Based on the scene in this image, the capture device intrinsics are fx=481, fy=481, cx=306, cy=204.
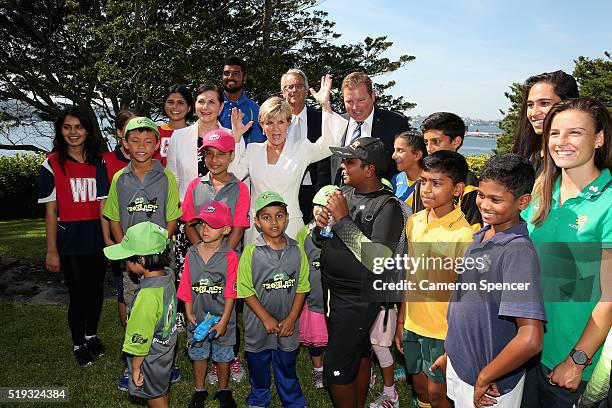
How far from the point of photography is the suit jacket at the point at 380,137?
16.1 ft

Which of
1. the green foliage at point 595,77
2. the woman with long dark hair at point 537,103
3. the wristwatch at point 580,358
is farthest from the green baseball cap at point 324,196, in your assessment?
the green foliage at point 595,77

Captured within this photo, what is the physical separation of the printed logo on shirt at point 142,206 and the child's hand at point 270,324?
1.54 meters

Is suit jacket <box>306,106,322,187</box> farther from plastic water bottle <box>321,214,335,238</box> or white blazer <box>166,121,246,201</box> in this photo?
plastic water bottle <box>321,214,335,238</box>

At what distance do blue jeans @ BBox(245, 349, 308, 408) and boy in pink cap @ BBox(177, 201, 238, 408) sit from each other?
0.26 meters

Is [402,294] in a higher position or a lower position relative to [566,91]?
lower

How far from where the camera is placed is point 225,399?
13.8 feet

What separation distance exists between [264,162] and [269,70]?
952cm

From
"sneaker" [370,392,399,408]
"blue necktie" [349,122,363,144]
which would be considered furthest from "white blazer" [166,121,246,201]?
"sneaker" [370,392,399,408]

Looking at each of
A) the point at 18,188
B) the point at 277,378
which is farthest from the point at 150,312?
the point at 18,188

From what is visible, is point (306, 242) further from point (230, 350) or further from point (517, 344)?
point (517, 344)

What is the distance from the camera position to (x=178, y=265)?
510 centimetres

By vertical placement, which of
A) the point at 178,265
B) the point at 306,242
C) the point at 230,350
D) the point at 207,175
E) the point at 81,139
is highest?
the point at 81,139

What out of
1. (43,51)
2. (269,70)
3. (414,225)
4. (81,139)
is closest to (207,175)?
(81,139)

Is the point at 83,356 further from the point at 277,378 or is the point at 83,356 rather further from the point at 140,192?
the point at 277,378
